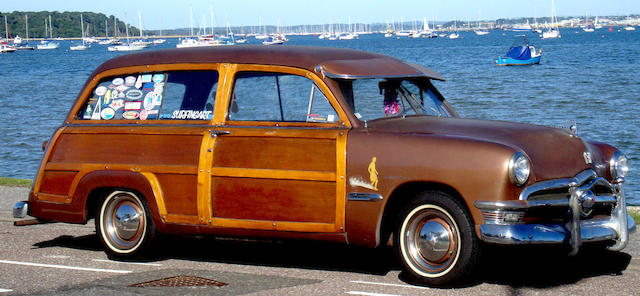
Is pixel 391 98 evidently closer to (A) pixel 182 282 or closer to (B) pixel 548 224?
(B) pixel 548 224

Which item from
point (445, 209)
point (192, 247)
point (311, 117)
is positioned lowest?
point (192, 247)

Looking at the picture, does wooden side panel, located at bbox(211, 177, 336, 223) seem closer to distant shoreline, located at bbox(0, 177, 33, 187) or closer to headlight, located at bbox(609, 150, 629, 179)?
headlight, located at bbox(609, 150, 629, 179)

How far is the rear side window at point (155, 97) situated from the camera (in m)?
8.15

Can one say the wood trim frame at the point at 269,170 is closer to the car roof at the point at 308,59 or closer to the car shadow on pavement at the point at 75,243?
the car roof at the point at 308,59

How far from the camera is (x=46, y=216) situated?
8727mm

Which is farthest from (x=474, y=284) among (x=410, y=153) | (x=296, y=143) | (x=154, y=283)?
(x=154, y=283)

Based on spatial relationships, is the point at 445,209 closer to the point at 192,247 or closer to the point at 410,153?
the point at 410,153

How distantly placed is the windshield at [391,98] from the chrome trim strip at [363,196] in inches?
25.7

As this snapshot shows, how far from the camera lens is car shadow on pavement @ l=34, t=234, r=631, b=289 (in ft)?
24.1

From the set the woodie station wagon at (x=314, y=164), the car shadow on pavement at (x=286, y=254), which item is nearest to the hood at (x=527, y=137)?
the woodie station wagon at (x=314, y=164)

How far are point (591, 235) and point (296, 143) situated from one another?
2.28 m

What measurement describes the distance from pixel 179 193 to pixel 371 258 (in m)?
1.75

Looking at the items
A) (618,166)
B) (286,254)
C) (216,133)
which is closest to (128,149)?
(216,133)

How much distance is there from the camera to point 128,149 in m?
8.29
